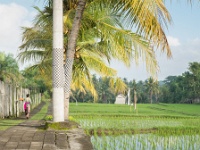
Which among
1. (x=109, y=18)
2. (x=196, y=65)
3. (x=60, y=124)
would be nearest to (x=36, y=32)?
(x=109, y=18)

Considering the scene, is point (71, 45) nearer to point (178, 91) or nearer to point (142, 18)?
point (142, 18)

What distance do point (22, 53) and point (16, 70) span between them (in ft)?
59.1

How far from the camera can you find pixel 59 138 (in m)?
6.25

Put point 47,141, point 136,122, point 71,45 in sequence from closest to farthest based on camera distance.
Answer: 1. point 47,141
2. point 71,45
3. point 136,122

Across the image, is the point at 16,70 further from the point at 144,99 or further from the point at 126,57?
the point at 144,99

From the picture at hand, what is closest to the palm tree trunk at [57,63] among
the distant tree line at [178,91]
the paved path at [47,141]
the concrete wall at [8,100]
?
the paved path at [47,141]

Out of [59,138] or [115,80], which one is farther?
[115,80]

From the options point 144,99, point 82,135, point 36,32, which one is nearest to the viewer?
point 82,135

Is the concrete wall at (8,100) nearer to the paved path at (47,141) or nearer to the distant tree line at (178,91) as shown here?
the paved path at (47,141)

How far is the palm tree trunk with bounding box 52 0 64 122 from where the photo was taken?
7.91 m

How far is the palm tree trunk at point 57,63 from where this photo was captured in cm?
791

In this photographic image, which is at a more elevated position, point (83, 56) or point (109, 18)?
point (109, 18)

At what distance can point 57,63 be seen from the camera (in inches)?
319

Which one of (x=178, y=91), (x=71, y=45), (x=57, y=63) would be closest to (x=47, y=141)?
(x=57, y=63)
